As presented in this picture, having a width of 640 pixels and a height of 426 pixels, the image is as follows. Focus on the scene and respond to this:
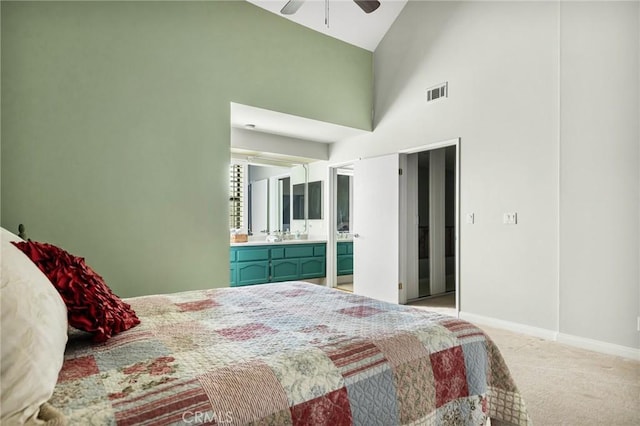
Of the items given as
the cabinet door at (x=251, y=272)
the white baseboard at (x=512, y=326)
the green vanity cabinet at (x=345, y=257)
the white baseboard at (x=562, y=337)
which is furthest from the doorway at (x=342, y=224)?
the white baseboard at (x=562, y=337)

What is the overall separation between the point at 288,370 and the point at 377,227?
4.03 m

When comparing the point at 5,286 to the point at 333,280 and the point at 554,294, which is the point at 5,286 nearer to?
the point at 554,294

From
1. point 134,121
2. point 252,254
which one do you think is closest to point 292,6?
point 134,121

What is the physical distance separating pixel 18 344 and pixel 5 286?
5.4 inches

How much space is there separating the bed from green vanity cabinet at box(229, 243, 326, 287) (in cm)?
315

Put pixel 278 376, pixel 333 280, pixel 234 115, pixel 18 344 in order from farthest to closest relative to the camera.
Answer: pixel 333 280 → pixel 234 115 → pixel 278 376 → pixel 18 344

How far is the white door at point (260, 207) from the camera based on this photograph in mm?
5914

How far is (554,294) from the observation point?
323 cm

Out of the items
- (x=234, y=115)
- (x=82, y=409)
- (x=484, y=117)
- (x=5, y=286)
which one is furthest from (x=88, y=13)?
(x=484, y=117)

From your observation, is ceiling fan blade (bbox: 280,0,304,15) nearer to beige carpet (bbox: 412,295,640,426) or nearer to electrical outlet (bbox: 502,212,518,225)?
electrical outlet (bbox: 502,212,518,225)

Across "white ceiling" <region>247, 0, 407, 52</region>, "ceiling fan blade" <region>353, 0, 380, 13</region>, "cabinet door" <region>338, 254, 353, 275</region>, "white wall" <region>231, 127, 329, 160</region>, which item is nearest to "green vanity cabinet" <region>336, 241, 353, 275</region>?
"cabinet door" <region>338, 254, 353, 275</region>

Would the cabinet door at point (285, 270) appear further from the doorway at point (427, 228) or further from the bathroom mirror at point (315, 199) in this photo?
the doorway at point (427, 228)

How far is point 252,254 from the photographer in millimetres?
5043

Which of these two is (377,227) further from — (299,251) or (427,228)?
(299,251)
